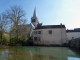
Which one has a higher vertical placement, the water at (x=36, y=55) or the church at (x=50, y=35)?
the church at (x=50, y=35)

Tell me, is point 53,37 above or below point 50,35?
below

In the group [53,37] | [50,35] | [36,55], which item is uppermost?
[50,35]

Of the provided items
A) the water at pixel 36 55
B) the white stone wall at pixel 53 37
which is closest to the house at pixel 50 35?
the white stone wall at pixel 53 37

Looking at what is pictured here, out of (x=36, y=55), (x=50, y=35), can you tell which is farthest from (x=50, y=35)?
(x=36, y=55)

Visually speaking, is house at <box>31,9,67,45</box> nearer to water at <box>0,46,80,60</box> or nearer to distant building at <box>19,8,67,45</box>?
distant building at <box>19,8,67,45</box>

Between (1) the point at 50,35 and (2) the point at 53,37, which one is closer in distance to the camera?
(2) the point at 53,37

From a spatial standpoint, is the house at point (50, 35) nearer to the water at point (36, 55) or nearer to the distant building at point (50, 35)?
the distant building at point (50, 35)

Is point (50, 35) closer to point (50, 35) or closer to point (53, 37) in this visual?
point (50, 35)

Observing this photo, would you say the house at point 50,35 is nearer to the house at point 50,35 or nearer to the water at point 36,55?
the house at point 50,35

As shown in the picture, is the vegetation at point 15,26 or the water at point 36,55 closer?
the water at point 36,55

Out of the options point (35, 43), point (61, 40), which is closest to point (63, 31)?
point (61, 40)

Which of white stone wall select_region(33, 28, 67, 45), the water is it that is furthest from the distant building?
the water

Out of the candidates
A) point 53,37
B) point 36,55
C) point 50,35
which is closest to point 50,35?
point 50,35

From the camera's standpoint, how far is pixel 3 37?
41031 millimetres
